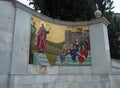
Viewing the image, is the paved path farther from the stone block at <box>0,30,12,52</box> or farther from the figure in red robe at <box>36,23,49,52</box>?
the stone block at <box>0,30,12,52</box>

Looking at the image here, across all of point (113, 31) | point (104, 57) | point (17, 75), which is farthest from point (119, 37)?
point (17, 75)

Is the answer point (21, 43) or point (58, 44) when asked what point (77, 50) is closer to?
point (58, 44)

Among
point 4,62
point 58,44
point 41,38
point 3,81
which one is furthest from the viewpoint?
point 58,44

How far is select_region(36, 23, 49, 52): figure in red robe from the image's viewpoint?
24.9 ft

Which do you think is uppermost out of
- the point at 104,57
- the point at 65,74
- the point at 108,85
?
the point at 104,57

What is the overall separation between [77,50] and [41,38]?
228 cm

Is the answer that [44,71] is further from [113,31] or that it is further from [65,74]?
[113,31]

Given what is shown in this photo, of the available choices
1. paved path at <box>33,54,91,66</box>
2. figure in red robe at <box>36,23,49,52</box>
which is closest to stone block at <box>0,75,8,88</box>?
paved path at <box>33,54,91,66</box>

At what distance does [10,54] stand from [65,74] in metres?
2.92

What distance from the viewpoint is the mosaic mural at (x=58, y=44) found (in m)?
7.50

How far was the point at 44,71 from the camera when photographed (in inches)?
288

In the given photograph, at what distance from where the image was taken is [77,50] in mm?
8914

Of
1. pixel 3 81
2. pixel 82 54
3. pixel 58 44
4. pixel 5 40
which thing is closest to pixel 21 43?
pixel 5 40

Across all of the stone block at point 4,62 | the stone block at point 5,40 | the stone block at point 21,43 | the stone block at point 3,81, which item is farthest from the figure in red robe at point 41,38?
the stone block at point 3,81
